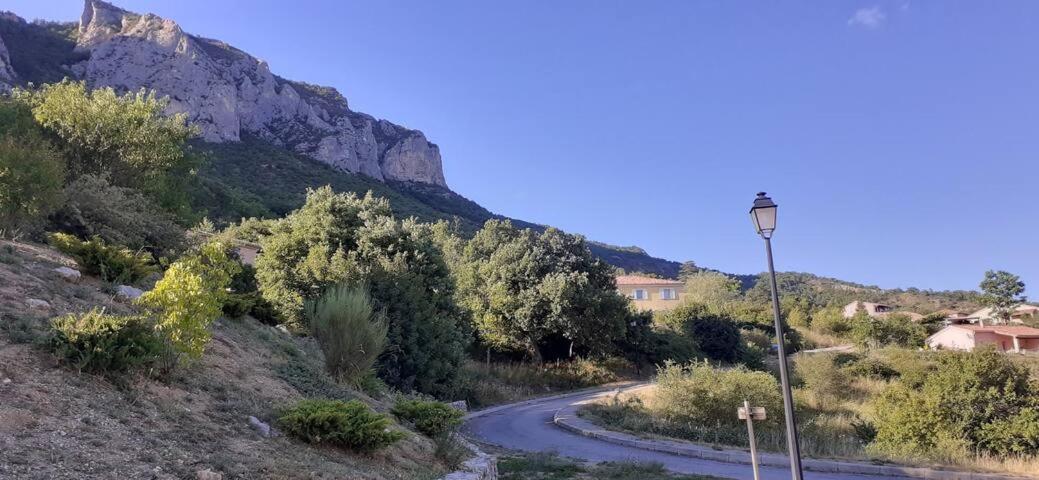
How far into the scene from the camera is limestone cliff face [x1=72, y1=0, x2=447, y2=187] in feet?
240

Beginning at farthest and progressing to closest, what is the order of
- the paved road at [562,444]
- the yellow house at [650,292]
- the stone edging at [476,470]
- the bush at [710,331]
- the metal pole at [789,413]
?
the yellow house at [650,292]
the bush at [710,331]
the paved road at [562,444]
the stone edging at [476,470]
the metal pole at [789,413]

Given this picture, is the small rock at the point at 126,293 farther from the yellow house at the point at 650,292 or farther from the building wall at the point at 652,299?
the building wall at the point at 652,299

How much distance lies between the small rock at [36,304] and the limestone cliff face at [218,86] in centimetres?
6690

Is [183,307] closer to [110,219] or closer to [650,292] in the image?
[110,219]

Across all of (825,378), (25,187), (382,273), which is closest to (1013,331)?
(825,378)

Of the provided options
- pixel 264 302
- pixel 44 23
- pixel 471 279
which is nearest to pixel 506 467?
pixel 264 302

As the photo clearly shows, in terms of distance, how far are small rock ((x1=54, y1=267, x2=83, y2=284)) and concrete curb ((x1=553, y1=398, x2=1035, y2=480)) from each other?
39.8ft

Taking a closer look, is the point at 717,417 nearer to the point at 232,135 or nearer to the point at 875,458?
the point at 875,458

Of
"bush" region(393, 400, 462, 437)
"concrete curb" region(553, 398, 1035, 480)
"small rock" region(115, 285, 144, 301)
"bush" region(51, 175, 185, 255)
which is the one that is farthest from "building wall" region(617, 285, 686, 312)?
"small rock" region(115, 285, 144, 301)

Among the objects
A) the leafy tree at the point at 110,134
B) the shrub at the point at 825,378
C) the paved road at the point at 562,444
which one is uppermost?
the leafy tree at the point at 110,134

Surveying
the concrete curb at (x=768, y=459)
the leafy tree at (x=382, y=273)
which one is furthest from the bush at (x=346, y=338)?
the concrete curb at (x=768, y=459)

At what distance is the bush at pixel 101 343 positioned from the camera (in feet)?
18.0

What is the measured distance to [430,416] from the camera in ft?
29.9

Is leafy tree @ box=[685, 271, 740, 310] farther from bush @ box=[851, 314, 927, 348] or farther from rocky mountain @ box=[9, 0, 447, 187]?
rocky mountain @ box=[9, 0, 447, 187]
